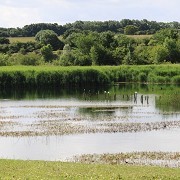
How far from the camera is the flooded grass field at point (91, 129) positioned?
129 ft

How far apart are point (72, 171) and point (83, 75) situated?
89.9m

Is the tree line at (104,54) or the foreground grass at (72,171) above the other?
the tree line at (104,54)

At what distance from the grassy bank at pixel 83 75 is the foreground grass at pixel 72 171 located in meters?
83.4

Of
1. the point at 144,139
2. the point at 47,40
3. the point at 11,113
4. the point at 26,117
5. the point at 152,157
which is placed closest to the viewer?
the point at 152,157

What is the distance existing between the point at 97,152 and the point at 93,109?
2895cm

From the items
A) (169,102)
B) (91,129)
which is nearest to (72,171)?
(91,129)

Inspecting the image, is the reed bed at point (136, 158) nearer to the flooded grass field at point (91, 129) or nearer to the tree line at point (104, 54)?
the flooded grass field at point (91, 129)

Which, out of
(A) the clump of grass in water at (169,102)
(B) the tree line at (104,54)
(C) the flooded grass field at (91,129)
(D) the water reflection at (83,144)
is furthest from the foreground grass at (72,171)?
(B) the tree line at (104,54)

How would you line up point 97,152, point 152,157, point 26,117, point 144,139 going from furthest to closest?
point 26,117 → point 144,139 → point 97,152 → point 152,157

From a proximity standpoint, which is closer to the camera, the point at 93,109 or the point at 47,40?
the point at 93,109

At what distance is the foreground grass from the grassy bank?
8340cm

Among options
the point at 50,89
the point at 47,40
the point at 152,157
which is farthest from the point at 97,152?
the point at 47,40

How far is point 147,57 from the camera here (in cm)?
15112

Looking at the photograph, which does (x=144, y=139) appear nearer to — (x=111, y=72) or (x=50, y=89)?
(x=50, y=89)
